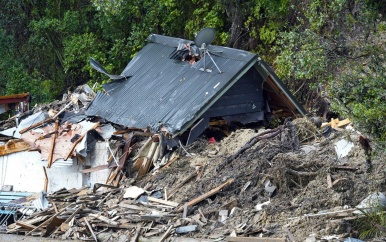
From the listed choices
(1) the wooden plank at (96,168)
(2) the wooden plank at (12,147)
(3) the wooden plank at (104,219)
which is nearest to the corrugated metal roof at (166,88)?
(1) the wooden plank at (96,168)

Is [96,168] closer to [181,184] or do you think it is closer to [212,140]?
[212,140]

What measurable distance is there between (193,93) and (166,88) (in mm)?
1226

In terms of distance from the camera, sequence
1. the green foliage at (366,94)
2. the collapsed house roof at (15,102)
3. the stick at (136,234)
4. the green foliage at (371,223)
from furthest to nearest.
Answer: the collapsed house roof at (15,102) < the stick at (136,234) < the green foliage at (371,223) < the green foliage at (366,94)

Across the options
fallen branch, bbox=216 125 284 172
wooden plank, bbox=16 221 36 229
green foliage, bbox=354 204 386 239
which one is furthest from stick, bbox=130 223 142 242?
green foliage, bbox=354 204 386 239

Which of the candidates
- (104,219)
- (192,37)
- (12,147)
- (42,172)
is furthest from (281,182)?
(192,37)

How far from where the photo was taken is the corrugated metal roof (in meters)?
19.9

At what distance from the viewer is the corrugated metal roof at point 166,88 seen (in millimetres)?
19891

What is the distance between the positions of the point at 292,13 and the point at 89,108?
8487 millimetres

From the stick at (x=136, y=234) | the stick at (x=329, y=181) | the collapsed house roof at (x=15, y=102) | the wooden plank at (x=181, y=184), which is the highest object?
the collapsed house roof at (x=15, y=102)

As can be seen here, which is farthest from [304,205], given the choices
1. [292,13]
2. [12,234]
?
[292,13]

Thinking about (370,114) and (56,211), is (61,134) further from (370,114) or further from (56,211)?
(370,114)

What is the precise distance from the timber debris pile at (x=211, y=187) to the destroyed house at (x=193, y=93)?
0.48 metres

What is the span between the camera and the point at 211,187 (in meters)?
17.1

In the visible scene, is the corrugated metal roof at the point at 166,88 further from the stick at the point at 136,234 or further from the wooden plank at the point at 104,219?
the stick at the point at 136,234
